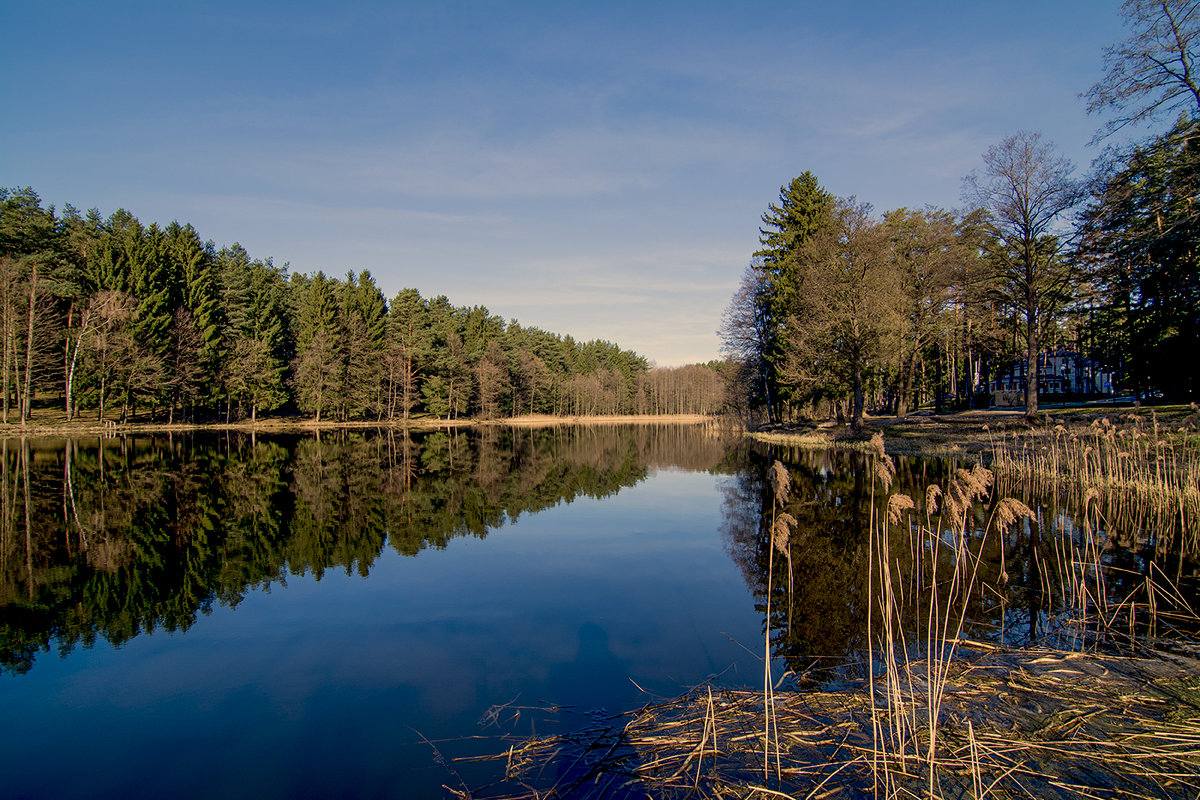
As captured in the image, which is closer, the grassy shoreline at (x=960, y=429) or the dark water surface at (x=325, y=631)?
the dark water surface at (x=325, y=631)

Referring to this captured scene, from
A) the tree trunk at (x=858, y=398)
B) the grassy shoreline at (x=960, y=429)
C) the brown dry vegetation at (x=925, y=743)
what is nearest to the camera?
the brown dry vegetation at (x=925, y=743)

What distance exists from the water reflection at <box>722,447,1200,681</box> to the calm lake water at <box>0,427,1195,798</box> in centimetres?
8

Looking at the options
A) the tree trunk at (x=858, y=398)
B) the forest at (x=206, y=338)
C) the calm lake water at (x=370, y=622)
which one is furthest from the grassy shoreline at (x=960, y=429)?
the forest at (x=206, y=338)

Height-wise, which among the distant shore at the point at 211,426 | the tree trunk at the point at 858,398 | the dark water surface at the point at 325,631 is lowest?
the dark water surface at the point at 325,631

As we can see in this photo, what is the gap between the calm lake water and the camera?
5254 millimetres

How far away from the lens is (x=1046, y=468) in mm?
19812

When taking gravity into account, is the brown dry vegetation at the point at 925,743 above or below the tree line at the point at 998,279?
below

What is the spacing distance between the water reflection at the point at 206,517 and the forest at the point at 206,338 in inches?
671

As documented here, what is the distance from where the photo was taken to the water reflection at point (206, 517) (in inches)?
357

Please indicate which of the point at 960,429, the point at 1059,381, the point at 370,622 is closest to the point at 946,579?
the point at 370,622

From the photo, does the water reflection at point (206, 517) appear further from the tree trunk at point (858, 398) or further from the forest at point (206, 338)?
the forest at point (206, 338)

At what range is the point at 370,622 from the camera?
8633 millimetres

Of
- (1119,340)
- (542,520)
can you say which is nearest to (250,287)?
(542,520)

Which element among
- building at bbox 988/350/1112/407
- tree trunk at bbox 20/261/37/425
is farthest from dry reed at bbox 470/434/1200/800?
tree trunk at bbox 20/261/37/425
